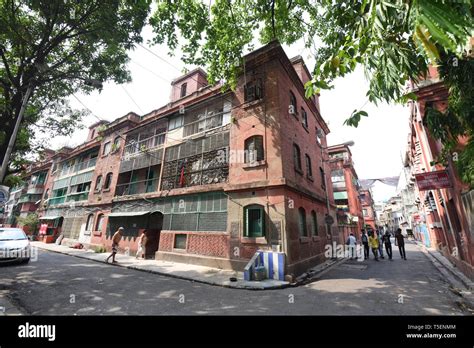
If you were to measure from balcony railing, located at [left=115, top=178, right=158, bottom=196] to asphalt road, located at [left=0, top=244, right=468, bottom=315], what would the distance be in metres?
8.18

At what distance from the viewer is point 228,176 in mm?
12273

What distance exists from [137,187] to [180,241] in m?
7.91

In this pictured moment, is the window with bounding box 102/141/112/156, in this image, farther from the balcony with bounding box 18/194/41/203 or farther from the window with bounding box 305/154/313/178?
the balcony with bounding box 18/194/41/203

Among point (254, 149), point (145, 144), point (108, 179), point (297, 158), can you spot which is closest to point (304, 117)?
point (297, 158)

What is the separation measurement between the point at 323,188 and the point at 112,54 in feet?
53.1

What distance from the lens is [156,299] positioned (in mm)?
6465

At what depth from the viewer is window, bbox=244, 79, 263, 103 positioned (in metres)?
12.4

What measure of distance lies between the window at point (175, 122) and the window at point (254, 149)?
22.0 feet

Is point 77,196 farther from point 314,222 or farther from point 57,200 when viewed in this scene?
point 314,222

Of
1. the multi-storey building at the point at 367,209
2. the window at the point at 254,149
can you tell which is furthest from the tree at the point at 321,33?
the multi-storey building at the point at 367,209

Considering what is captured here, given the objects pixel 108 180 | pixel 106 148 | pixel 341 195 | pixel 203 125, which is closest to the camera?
pixel 203 125

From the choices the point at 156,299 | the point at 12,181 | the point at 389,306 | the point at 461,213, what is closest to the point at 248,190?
the point at 156,299

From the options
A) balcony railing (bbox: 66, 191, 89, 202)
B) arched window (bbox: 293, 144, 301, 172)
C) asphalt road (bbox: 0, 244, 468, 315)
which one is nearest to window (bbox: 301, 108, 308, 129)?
arched window (bbox: 293, 144, 301, 172)

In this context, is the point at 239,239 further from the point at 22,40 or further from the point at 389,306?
the point at 22,40
